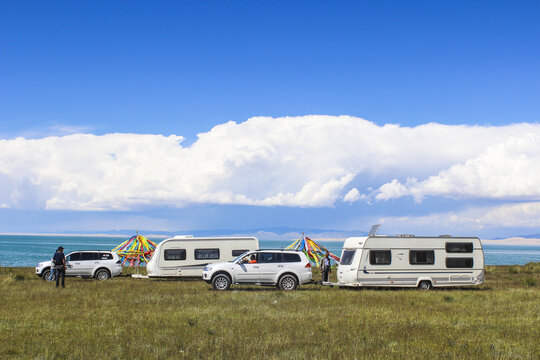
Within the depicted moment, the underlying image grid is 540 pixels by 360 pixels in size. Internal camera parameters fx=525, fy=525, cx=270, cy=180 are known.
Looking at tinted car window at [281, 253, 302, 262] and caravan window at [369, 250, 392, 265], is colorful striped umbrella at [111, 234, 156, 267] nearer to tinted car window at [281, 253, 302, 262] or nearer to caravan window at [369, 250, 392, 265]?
tinted car window at [281, 253, 302, 262]

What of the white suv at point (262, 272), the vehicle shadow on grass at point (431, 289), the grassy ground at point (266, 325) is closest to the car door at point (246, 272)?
the white suv at point (262, 272)

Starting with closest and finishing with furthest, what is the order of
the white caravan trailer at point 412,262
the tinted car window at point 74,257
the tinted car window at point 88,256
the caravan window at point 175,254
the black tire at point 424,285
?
the white caravan trailer at point 412,262 < the black tire at point 424,285 < the caravan window at point 175,254 < the tinted car window at point 74,257 < the tinted car window at point 88,256

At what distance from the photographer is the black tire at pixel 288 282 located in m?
24.3

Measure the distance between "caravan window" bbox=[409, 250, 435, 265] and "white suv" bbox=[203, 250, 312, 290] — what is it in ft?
16.6

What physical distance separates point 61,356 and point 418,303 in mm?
13134

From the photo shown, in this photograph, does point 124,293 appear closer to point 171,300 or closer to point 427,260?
point 171,300

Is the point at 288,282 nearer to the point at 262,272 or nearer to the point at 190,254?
the point at 262,272

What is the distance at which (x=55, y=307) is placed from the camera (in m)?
17.4

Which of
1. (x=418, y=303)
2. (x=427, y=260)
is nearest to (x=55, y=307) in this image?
(x=418, y=303)

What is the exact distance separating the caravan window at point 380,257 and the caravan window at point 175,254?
10606 mm

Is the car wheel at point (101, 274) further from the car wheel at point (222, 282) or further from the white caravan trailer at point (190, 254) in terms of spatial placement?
the car wheel at point (222, 282)

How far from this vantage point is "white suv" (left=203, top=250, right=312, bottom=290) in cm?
2419

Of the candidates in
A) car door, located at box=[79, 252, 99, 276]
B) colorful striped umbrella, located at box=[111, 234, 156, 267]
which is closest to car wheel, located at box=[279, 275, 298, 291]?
car door, located at box=[79, 252, 99, 276]

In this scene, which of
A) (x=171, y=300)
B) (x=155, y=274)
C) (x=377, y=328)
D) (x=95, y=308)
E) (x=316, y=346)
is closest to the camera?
(x=316, y=346)
